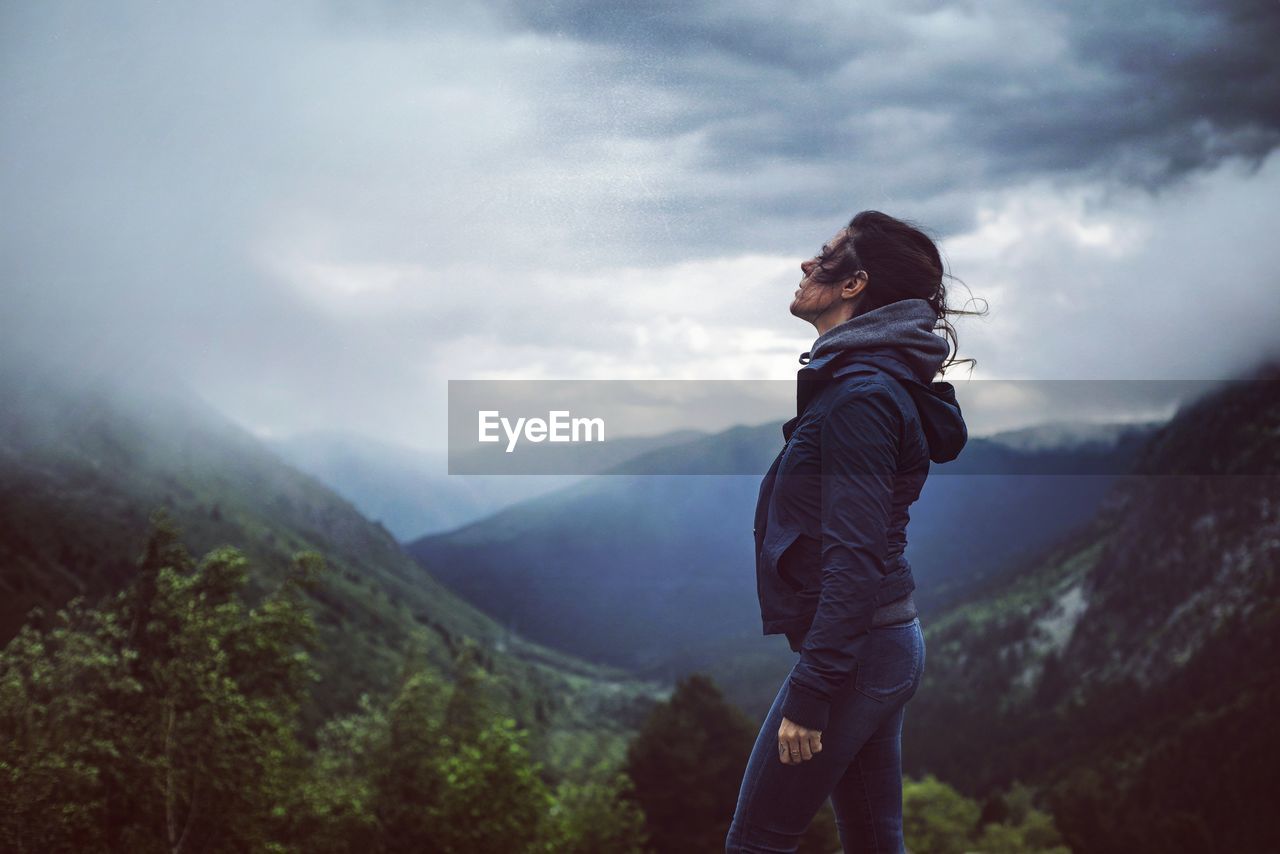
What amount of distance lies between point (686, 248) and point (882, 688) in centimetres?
1187

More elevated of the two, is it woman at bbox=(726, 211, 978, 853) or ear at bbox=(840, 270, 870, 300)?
ear at bbox=(840, 270, 870, 300)

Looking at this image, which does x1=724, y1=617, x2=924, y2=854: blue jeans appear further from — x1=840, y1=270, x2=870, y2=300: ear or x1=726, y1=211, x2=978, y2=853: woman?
x1=840, y1=270, x2=870, y2=300: ear

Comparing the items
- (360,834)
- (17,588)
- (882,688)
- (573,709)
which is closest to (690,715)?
(360,834)

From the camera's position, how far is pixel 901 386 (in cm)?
343

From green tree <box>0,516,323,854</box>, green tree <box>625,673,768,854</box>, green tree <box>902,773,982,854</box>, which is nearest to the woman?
green tree <box>0,516,323,854</box>

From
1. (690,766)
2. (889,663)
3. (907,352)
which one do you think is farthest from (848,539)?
(690,766)

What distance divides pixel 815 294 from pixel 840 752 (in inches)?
71.6

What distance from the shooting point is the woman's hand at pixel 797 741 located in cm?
318

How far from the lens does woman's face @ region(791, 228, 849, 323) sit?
3779 mm

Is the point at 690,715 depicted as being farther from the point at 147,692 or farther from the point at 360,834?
the point at 147,692

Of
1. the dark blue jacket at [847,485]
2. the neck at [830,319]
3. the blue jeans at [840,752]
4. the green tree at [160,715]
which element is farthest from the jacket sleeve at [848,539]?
the green tree at [160,715]

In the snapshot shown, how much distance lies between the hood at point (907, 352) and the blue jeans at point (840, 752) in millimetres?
766

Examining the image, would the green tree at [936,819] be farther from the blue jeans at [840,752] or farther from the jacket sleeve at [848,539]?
the jacket sleeve at [848,539]

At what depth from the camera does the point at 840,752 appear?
10.9 feet
